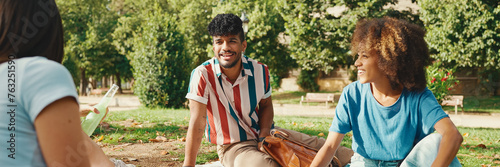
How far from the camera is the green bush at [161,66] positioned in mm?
14125

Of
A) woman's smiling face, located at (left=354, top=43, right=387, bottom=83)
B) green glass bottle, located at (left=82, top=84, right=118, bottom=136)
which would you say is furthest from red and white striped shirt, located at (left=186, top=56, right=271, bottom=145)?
Answer: woman's smiling face, located at (left=354, top=43, right=387, bottom=83)

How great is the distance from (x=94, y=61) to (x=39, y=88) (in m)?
33.0

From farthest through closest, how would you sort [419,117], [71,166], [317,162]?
[317,162], [419,117], [71,166]

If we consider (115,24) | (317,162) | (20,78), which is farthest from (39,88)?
(115,24)

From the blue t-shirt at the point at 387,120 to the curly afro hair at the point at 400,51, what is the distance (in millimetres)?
108

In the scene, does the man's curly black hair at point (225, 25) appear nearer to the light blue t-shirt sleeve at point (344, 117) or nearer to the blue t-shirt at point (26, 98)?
the light blue t-shirt sleeve at point (344, 117)

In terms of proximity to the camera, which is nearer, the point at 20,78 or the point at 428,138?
the point at 20,78

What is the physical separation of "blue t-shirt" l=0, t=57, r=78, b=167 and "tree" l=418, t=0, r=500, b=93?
18.5 m

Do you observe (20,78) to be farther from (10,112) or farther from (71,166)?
(71,166)

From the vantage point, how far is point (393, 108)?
2.40 meters

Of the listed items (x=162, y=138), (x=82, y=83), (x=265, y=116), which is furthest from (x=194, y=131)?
(x=82, y=83)

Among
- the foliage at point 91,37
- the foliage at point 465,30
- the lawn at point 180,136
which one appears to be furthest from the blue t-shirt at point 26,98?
the foliage at point 91,37

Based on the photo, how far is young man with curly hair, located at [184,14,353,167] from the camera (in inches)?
129

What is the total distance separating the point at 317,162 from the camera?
8.46ft
